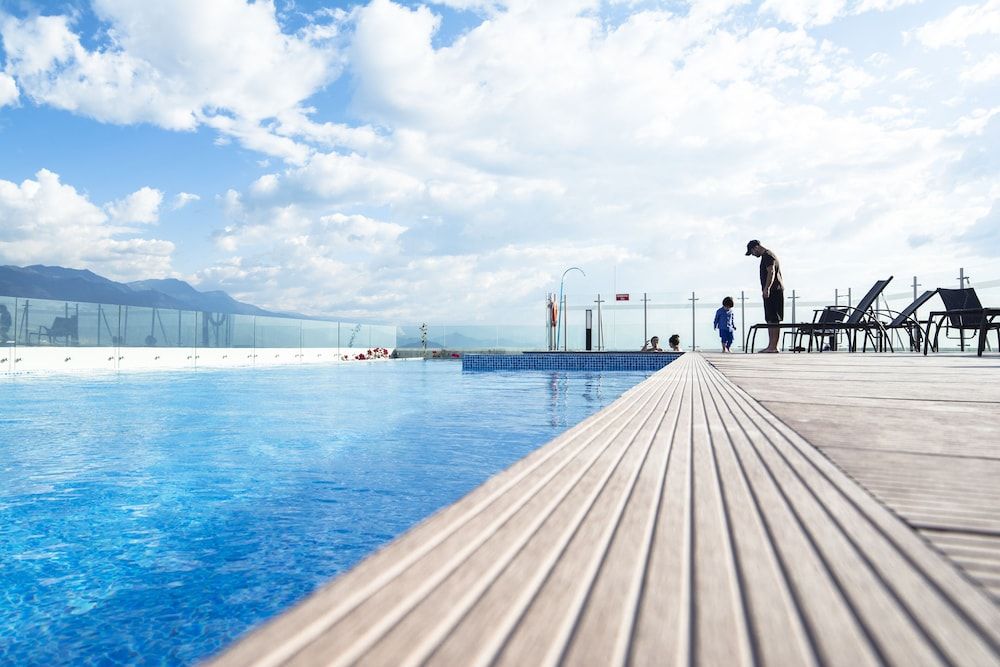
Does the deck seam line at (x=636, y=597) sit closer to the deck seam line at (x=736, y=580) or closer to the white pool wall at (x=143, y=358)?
the deck seam line at (x=736, y=580)

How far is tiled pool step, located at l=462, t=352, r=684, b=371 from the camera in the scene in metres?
13.6

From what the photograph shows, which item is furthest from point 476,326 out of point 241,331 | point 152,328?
point 152,328

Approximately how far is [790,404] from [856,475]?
44.4 inches

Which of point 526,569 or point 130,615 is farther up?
point 526,569

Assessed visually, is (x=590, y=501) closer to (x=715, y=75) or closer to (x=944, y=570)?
(x=944, y=570)

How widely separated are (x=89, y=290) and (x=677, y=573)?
11989cm

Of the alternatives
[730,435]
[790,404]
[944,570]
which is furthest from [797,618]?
[790,404]

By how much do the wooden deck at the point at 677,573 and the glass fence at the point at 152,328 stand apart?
1675 centimetres

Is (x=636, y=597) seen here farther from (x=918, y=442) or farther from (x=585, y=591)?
(x=918, y=442)

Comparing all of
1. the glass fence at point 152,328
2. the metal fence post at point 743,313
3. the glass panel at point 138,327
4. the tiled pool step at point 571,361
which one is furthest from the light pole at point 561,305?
the glass panel at point 138,327

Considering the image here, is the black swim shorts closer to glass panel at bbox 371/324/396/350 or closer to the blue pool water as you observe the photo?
the blue pool water

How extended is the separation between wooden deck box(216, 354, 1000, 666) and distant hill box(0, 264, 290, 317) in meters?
81.8

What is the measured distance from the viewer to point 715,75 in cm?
1148


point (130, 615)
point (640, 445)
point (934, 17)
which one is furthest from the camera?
point (934, 17)
